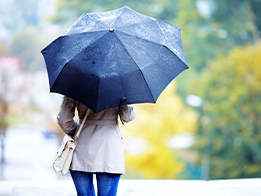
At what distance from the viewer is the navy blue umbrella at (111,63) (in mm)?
1558

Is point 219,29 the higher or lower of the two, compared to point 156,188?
higher

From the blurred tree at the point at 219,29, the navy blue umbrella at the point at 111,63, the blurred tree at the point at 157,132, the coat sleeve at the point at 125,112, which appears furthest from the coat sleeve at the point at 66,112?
the blurred tree at the point at 219,29

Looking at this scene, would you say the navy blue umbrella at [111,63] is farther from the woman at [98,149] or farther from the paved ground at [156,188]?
the paved ground at [156,188]

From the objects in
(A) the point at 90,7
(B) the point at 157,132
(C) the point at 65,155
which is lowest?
(B) the point at 157,132


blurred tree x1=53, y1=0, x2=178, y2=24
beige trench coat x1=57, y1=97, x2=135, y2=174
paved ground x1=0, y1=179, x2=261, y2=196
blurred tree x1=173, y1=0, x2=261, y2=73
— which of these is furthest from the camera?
blurred tree x1=173, y1=0, x2=261, y2=73

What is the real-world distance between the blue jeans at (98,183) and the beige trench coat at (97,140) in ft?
0.18

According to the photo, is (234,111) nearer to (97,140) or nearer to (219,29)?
(219,29)

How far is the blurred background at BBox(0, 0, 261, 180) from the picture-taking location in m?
8.88

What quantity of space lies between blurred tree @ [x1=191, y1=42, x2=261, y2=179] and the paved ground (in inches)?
217

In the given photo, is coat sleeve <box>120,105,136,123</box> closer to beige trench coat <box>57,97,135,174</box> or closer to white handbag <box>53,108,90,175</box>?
beige trench coat <box>57,97,135,174</box>

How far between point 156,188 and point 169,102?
5970 mm

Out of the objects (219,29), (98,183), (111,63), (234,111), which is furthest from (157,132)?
(111,63)

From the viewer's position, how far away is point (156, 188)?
11.0ft

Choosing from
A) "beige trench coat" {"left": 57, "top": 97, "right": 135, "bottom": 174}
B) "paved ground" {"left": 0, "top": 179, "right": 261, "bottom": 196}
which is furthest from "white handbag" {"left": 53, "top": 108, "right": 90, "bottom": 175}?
"paved ground" {"left": 0, "top": 179, "right": 261, "bottom": 196}
